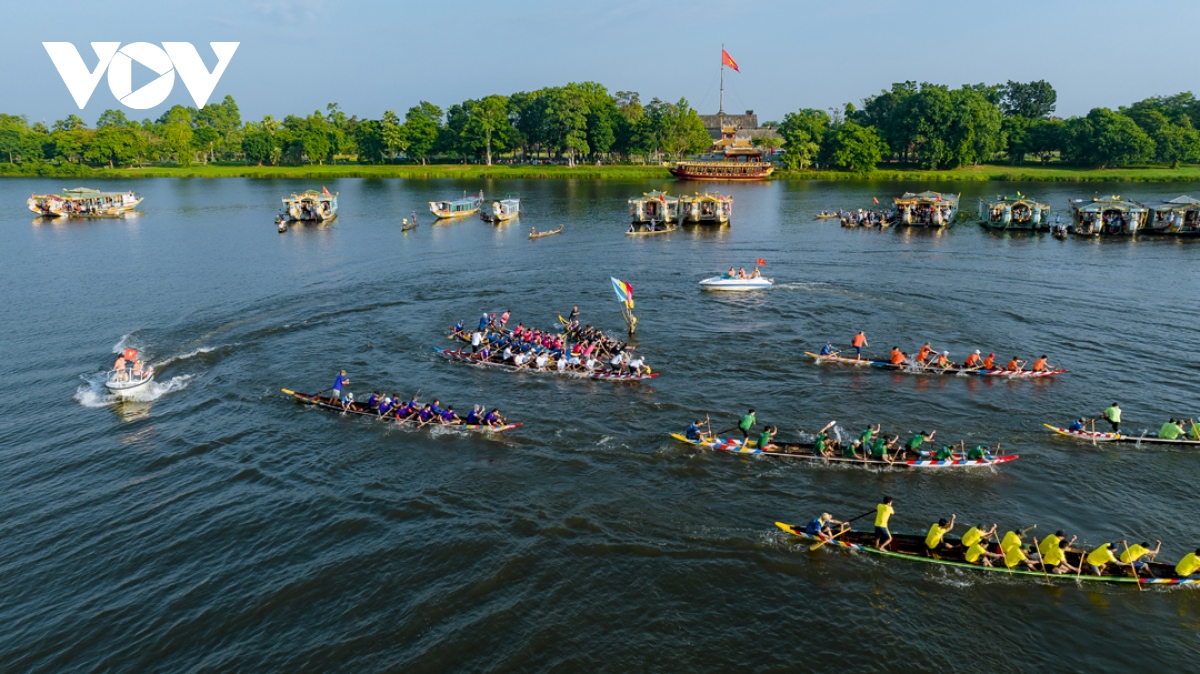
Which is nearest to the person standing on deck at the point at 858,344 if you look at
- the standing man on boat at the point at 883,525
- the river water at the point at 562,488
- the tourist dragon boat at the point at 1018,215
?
the river water at the point at 562,488

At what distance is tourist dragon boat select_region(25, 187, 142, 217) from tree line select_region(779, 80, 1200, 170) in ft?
507

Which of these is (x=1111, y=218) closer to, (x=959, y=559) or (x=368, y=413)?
(x=959, y=559)

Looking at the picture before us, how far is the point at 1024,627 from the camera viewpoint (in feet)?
67.8

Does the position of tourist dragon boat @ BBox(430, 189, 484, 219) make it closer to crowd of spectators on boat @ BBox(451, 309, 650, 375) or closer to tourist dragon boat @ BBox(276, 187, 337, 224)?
tourist dragon boat @ BBox(276, 187, 337, 224)

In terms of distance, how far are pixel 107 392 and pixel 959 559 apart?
44.8 meters

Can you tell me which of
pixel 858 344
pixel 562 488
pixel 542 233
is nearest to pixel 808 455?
pixel 562 488

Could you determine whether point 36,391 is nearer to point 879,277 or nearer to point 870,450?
point 870,450

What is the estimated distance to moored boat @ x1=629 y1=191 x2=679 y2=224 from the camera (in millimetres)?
97062

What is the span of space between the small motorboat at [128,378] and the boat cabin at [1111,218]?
98858 mm

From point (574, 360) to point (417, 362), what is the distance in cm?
1088

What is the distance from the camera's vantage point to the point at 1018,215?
292 feet

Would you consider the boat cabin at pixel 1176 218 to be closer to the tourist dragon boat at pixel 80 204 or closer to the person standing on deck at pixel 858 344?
the person standing on deck at pixel 858 344

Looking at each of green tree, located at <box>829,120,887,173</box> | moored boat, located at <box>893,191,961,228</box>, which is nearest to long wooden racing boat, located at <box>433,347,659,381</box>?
moored boat, located at <box>893,191,961,228</box>

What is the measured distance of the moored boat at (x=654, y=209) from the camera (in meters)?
97.1
